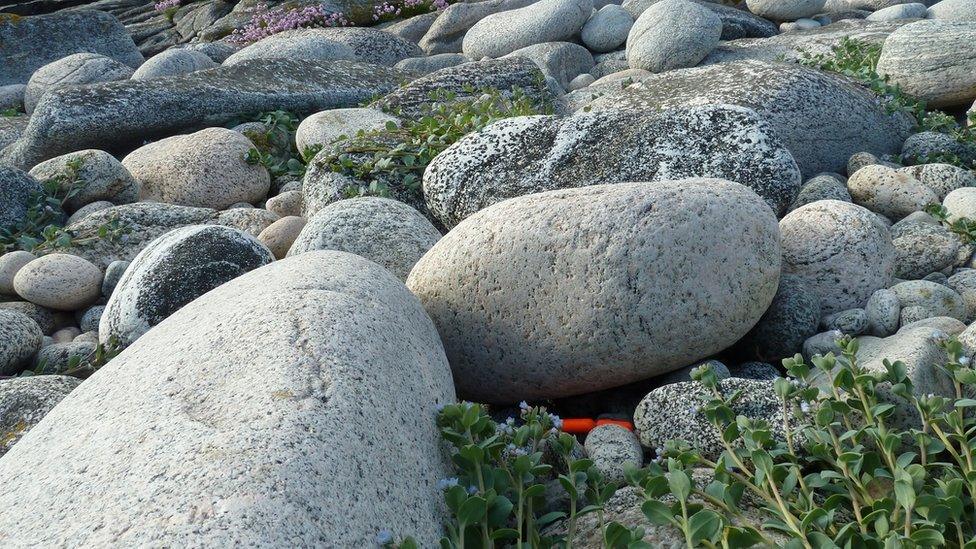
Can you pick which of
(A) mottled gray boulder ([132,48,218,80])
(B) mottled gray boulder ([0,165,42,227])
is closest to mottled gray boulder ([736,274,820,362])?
(B) mottled gray boulder ([0,165,42,227])

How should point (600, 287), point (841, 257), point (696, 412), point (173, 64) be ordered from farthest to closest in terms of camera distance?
point (173, 64) → point (841, 257) → point (600, 287) → point (696, 412)

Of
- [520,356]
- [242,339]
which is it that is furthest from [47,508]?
[520,356]

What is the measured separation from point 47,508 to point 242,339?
2.31 ft

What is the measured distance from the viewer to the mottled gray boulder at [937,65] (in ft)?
21.9

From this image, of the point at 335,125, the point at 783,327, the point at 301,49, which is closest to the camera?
the point at 783,327

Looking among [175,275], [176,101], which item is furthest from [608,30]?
[175,275]

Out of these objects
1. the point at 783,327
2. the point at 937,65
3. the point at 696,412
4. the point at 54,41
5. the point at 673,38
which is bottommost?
the point at 54,41

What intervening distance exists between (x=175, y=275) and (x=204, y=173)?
7.06ft

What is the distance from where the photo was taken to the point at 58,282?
187 inches

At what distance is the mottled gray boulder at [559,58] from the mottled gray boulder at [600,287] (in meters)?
6.01

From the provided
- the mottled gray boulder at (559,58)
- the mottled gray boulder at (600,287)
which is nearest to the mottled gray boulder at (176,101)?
the mottled gray boulder at (559,58)

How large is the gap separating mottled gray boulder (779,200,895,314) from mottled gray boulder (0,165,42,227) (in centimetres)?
476

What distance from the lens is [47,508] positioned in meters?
1.93

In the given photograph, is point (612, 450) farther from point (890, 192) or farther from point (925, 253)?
point (890, 192)
